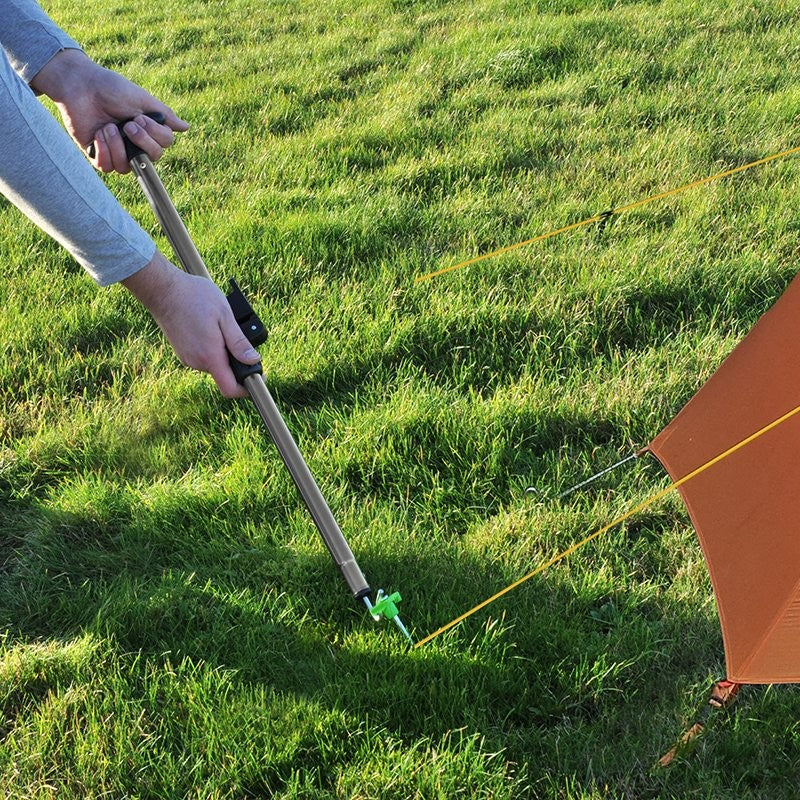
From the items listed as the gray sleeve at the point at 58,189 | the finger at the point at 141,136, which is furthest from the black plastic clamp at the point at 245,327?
the finger at the point at 141,136

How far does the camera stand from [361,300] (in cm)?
386

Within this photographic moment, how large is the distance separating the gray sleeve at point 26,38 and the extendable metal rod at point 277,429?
0.35 metres

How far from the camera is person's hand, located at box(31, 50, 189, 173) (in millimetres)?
2254

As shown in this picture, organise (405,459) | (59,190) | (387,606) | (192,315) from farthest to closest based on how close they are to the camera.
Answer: (405,459) < (387,606) < (192,315) < (59,190)

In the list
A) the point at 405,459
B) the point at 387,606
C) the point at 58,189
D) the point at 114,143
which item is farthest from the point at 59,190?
the point at 405,459

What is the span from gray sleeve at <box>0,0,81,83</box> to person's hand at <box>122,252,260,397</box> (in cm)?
76

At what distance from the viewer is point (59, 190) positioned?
5.56 ft

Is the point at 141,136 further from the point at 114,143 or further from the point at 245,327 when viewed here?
the point at 245,327

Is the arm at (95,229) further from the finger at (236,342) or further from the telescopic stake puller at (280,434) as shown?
the telescopic stake puller at (280,434)

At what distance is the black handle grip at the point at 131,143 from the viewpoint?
2264 millimetres

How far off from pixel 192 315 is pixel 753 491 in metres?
1.55

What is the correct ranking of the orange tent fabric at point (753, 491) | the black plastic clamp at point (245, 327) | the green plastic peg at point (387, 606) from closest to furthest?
1. the black plastic clamp at point (245, 327)
2. the orange tent fabric at point (753, 491)
3. the green plastic peg at point (387, 606)

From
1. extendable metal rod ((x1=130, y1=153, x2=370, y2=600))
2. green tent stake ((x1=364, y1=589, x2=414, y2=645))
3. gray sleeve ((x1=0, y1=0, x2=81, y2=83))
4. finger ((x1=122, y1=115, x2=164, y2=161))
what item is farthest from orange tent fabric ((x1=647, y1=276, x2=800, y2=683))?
gray sleeve ((x1=0, y1=0, x2=81, y2=83))

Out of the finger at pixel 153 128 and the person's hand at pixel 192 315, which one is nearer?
the person's hand at pixel 192 315
